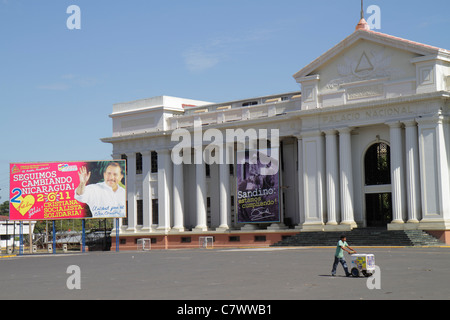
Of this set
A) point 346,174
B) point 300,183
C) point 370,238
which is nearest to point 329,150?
point 346,174

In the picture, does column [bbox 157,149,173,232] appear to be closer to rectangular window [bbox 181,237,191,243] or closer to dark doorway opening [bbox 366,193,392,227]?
rectangular window [bbox 181,237,191,243]

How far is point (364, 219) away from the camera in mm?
45312

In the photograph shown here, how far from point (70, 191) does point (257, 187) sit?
45.6ft

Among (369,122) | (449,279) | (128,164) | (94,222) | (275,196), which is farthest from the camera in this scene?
(94,222)

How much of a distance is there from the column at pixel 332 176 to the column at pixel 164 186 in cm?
1477

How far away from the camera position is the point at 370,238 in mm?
41344

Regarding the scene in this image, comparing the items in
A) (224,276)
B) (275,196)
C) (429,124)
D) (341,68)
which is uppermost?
(341,68)

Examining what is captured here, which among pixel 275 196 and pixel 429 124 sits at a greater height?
pixel 429 124

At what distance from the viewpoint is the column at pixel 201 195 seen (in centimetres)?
5350

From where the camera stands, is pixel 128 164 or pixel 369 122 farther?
pixel 128 164

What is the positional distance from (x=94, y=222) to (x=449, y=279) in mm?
113977

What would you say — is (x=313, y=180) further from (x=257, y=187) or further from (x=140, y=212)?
(x=140, y=212)
